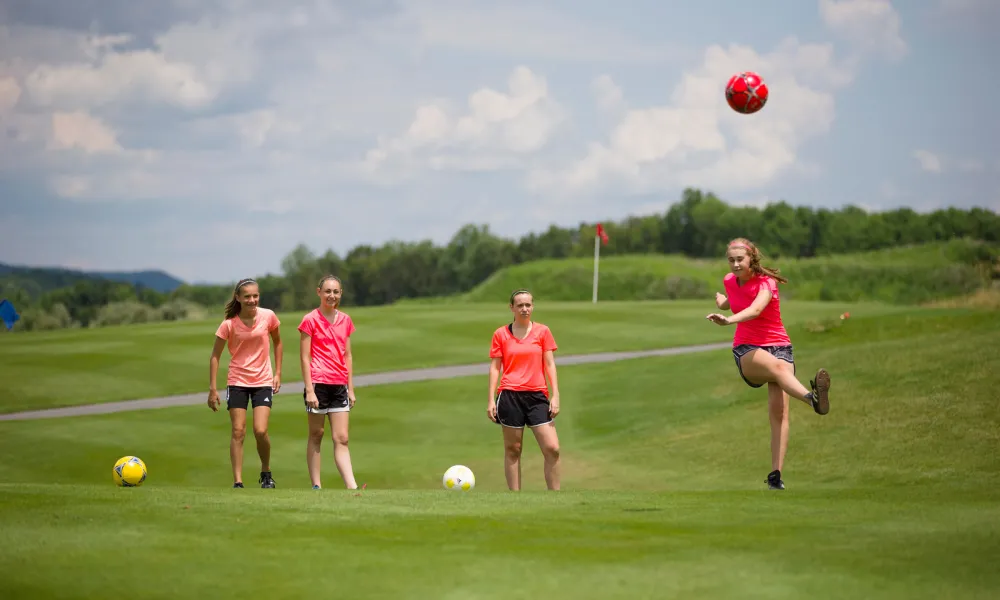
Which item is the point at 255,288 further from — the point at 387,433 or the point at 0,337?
the point at 0,337

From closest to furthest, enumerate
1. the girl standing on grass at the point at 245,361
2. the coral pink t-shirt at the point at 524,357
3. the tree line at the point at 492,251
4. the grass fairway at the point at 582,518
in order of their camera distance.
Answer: the grass fairway at the point at 582,518 < the coral pink t-shirt at the point at 524,357 < the girl standing on grass at the point at 245,361 < the tree line at the point at 492,251

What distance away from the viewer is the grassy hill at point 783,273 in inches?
3071

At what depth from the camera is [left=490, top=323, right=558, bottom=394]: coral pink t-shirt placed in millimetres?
12016

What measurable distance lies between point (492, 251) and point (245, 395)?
436 ft

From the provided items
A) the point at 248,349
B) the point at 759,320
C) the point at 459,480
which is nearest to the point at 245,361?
the point at 248,349

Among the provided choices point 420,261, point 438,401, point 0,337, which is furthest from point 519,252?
point 438,401

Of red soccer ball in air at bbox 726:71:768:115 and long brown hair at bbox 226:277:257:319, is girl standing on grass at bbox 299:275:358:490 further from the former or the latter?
red soccer ball in air at bbox 726:71:768:115

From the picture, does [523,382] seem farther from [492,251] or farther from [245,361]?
[492,251]

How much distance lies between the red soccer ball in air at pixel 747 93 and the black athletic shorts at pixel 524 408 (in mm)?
7082

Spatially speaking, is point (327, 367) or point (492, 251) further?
point (492, 251)

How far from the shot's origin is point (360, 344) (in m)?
37.0

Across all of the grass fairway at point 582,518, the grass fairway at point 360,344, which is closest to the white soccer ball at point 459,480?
the grass fairway at point 582,518

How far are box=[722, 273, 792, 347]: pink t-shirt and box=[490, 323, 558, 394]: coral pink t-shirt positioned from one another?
1.98m

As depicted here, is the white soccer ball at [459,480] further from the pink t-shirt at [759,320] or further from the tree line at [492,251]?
the tree line at [492,251]
